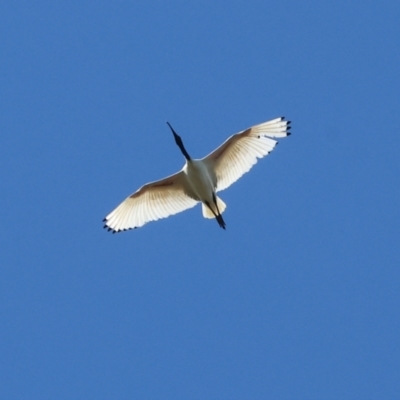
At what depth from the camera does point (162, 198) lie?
1673 cm

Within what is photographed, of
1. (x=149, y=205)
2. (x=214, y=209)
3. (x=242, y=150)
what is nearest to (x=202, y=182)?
(x=214, y=209)

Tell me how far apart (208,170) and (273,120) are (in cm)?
115

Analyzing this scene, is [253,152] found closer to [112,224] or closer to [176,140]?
[176,140]

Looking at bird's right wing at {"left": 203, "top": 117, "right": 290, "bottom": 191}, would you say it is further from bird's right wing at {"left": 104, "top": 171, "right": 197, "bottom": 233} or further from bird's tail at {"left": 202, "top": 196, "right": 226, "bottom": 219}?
bird's right wing at {"left": 104, "top": 171, "right": 197, "bottom": 233}

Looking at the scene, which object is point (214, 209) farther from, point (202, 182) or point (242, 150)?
point (242, 150)

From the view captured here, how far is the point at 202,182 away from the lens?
15.9 meters

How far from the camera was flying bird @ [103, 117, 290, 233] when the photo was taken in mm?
15883

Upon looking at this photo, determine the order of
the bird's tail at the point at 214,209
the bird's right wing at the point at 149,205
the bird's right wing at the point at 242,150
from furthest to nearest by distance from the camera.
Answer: the bird's right wing at the point at 149,205 < the bird's tail at the point at 214,209 < the bird's right wing at the point at 242,150

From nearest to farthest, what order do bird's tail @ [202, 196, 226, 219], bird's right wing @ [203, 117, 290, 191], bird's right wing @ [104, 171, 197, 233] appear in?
bird's right wing @ [203, 117, 290, 191] → bird's tail @ [202, 196, 226, 219] → bird's right wing @ [104, 171, 197, 233]

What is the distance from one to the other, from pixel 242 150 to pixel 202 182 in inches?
30.2

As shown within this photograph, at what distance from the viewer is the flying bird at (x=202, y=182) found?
1588cm

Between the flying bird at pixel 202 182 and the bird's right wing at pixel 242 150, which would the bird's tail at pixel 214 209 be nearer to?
the flying bird at pixel 202 182

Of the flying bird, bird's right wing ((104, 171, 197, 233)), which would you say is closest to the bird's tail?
the flying bird

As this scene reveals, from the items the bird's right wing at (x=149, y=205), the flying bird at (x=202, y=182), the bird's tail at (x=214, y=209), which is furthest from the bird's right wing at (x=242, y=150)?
the bird's right wing at (x=149, y=205)
